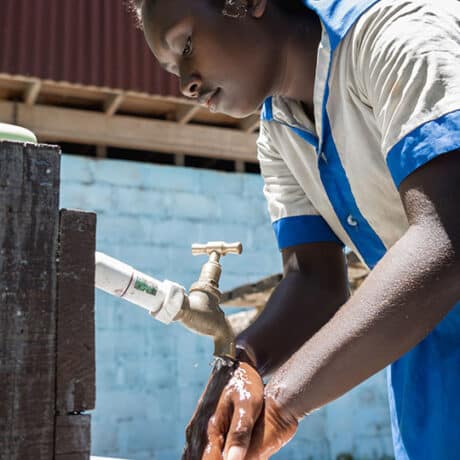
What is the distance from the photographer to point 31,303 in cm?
144

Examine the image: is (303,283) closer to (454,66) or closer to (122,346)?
(454,66)

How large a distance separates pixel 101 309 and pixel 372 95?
6.43 metres

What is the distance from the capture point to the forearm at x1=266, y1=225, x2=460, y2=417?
4.30 ft

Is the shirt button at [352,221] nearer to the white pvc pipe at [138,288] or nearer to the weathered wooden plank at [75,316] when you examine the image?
the white pvc pipe at [138,288]

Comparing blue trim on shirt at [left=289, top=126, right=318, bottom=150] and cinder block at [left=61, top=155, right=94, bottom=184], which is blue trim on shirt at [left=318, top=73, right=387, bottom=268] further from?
cinder block at [left=61, top=155, right=94, bottom=184]

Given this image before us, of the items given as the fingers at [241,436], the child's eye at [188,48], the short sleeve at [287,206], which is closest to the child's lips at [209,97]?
the child's eye at [188,48]

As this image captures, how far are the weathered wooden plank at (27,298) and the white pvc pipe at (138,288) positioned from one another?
0.43m

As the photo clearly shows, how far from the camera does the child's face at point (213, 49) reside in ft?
5.75

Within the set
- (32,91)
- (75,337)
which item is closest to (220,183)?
(32,91)

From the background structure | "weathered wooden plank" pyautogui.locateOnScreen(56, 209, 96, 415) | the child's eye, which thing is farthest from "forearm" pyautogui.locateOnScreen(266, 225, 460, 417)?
the background structure

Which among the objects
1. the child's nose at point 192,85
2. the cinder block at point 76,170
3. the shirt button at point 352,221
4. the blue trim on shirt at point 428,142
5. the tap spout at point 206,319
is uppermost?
the cinder block at point 76,170

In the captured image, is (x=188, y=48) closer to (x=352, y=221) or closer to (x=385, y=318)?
(x=352, y=221)

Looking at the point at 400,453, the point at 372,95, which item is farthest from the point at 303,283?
the point at 372,95

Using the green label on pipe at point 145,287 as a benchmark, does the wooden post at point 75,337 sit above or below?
below
